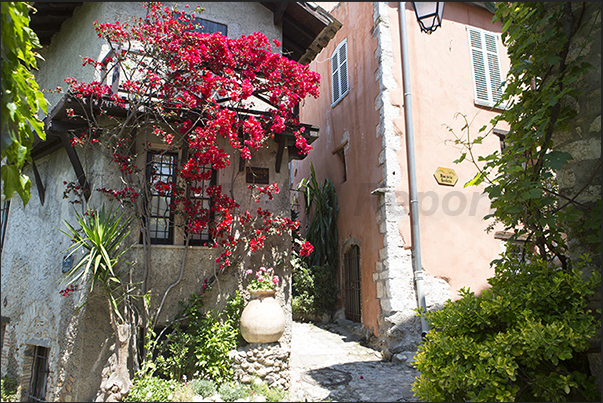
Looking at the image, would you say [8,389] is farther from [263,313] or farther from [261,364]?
[263,313]

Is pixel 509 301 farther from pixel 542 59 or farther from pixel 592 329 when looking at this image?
pixel 542 59

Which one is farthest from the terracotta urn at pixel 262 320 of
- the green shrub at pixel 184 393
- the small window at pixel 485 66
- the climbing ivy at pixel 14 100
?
the small window at pixel 485 66

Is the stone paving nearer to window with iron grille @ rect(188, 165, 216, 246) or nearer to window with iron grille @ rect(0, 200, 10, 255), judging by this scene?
window with iron grille @ rect(188, 165, 216, 246)

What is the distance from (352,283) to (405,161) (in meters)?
2.90

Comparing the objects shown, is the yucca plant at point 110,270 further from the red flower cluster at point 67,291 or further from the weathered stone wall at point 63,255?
the weathered stone wall at point 63,255

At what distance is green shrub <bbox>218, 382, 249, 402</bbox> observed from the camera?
4.53 m

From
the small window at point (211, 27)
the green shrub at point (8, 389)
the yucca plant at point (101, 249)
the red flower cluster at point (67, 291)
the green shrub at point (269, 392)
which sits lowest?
the green shrub at point (8, 389)

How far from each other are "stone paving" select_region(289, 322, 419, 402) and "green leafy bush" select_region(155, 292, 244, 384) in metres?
0.96

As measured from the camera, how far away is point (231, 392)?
457 cm

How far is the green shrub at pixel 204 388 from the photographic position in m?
4.59

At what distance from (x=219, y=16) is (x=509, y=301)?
5.90 meters

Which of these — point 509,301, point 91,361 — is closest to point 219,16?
point 91,361

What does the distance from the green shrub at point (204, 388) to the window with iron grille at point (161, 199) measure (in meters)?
1.86

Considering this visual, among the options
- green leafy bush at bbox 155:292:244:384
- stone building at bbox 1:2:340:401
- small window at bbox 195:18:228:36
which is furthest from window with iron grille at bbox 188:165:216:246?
small window at bbox 195:18:228:36
